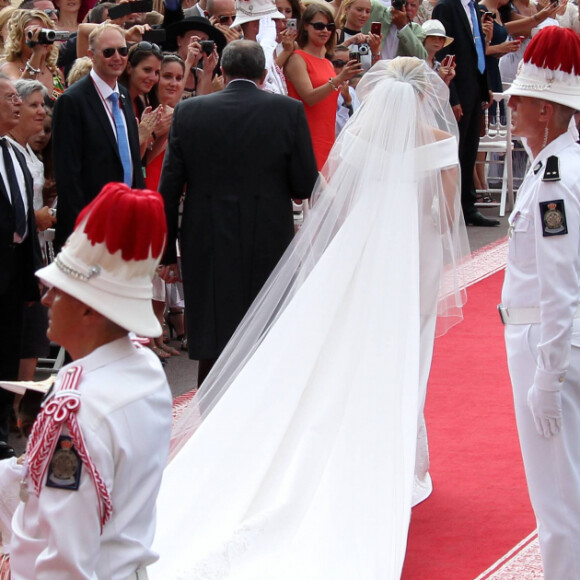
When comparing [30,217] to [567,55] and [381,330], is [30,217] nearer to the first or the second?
[381,330]

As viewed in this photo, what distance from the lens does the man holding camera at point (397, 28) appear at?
976cm

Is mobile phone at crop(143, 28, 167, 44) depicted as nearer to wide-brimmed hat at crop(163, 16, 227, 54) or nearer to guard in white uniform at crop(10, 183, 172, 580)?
wide-brimmed hat at crop(163, 16, 227, 54)

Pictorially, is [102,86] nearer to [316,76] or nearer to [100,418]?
[316,76]

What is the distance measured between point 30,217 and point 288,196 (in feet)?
4.26

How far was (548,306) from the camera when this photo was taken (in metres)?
3.43

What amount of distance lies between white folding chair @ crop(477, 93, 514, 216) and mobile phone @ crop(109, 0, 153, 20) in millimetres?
4459

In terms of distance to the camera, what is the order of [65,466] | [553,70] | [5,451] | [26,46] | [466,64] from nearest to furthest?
1. [65,466]
2. [553,70]
3. [5,451]
4. [26,46]
5. [466,64]

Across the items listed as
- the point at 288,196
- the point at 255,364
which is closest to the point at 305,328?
the point at 255,364

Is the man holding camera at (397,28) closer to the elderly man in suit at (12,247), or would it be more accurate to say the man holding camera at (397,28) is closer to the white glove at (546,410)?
the elderly man in suit at (12,247)

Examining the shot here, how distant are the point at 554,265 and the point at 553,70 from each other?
2.30 feet

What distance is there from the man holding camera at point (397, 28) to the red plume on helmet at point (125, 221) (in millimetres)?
7833

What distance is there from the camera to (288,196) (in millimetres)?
5426

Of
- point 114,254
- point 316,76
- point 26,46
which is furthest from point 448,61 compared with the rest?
point 114,254

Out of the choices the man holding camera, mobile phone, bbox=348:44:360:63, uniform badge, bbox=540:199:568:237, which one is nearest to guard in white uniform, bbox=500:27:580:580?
uniform badge, bbox=540:199:568:237
